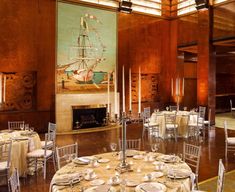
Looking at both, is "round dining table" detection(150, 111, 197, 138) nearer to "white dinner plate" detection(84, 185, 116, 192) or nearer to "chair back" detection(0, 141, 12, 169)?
"chair back" detection(0, 141, 12, 169)

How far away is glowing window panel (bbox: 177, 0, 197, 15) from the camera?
1189cm

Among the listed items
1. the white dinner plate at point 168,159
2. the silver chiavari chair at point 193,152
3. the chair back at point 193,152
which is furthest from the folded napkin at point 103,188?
the chair back at point 193,152

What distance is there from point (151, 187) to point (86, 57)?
8.10 metres

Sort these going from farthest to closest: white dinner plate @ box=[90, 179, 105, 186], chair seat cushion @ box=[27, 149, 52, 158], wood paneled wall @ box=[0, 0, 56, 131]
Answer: wood paneled wall @ box=[0, 0, 56, 131], chair seat cushion @ box=[27, 149, 52, 158], white dinner plate @ box=[90, 179, 105, 186]

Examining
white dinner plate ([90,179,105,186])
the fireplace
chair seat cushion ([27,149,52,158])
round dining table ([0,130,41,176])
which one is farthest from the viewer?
the fireplace

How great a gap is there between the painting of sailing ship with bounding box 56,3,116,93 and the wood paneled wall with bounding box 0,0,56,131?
363 millimetres

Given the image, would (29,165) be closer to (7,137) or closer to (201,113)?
(7,137)

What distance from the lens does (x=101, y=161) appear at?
150 inches

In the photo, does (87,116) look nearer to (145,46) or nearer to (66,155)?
(145,46)

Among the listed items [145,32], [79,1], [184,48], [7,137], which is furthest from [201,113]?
[7,137]

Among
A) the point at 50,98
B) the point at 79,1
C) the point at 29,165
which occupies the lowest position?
the point at 29,165

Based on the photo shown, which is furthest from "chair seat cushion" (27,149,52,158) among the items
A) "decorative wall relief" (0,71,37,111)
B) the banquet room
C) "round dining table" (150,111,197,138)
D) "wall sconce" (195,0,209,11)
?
"wall sconce" (195,0,209,11)

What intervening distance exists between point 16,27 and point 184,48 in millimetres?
7452

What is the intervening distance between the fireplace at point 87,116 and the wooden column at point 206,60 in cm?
425
